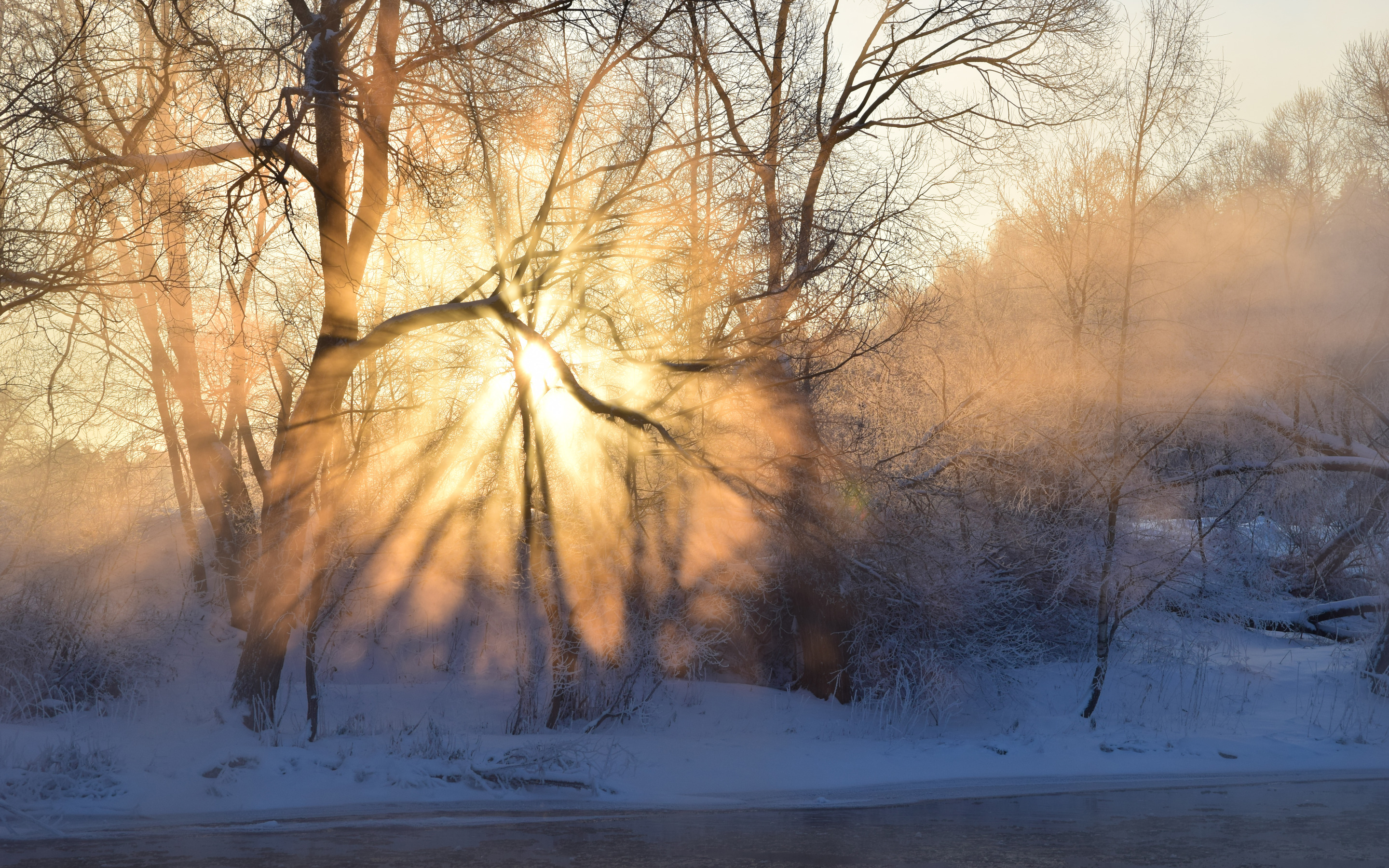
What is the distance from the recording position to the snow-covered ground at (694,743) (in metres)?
7.79

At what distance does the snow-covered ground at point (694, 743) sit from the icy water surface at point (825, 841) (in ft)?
2.11

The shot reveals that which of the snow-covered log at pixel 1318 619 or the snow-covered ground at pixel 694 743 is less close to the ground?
the snow-covered log at pixel 1318 619

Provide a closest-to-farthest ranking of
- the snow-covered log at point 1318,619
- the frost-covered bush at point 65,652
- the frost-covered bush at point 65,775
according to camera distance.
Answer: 1. the frost-covered bush at point 65,775
2. the frost-covered bush at point 65,652
3. the snow-covered log at point 1318,619

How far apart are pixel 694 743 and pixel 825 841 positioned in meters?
3.12

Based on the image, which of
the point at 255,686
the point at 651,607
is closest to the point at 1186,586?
the point at 651,607

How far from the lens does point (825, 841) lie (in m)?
7.25

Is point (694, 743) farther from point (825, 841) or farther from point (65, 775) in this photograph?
point (65, 775)

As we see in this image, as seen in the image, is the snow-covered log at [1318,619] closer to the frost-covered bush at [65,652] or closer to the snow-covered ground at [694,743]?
the snow-covered ground at [694,743]

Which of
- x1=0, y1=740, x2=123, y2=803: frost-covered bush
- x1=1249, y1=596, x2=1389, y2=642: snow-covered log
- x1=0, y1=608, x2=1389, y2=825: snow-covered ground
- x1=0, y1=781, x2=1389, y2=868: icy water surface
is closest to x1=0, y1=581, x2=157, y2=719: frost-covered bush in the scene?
x1=0, y1=608, x2=1389, y2=825: snow-covered ground

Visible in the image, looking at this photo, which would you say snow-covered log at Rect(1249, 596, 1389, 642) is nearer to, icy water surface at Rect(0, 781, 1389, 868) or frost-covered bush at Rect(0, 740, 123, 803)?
icy water surface at Rect(0, 781, 1389, 868)

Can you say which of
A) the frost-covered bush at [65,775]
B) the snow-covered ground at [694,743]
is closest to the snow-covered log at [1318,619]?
the snow-covered ground at [694,743]

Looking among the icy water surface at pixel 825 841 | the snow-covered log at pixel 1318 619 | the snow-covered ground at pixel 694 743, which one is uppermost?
the snow-covered log at pixel 1318 619

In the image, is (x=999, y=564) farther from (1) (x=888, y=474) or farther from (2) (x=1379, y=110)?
(2) (x=1379, y=110)

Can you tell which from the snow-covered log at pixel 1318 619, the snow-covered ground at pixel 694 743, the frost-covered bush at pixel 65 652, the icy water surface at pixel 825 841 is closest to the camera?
the icy water surface at pixel 825 841
